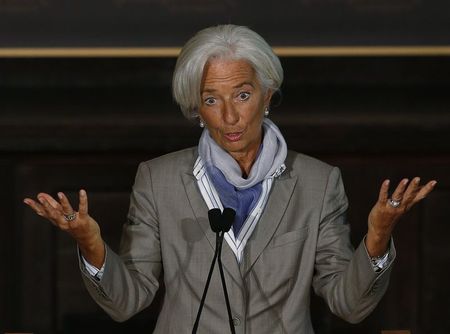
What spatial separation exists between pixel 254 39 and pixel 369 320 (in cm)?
115

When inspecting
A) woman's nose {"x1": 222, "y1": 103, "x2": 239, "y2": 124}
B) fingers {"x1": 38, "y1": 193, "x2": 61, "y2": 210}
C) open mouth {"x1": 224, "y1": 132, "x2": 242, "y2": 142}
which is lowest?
fingers {"x1": 38, "y1": 193, "x2": 61, "y2": 210}

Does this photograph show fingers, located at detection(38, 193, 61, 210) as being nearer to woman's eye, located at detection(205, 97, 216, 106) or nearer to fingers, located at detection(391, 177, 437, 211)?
woman's eye, located at detection(205, 97, 216, 106)

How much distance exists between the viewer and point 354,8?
10.9ft

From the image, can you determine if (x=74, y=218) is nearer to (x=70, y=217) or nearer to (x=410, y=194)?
(x=70, y=217)

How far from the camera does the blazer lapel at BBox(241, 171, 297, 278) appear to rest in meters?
2.41

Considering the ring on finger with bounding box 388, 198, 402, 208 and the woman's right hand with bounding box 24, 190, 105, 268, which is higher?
the ring on finger with bounding box 388, 198, 402, 208

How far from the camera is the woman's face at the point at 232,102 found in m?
2.38

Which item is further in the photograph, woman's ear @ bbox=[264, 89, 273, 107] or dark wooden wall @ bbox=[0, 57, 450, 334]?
dark wooden wall @ bbox=[0, 57, 450, 334]

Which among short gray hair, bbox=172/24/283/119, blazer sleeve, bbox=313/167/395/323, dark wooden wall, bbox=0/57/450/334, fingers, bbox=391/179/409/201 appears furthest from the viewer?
dark wooden wall, bbox=0/57/450/334

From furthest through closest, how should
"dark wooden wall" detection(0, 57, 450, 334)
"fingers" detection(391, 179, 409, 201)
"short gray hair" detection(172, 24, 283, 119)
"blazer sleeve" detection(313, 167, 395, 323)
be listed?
1. "dark wooden wall" detection(0, 57, 450, 334)
2. "short gray hair" detection(172, 24, 283, 119)
3. "blazer sleeve" detection(313, 167, 395, 323)
4. "fingers" detection(391, 179, 409, 201)

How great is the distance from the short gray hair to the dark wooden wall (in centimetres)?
75

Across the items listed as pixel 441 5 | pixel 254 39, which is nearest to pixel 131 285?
pixel 254 39

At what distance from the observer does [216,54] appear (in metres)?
2.38

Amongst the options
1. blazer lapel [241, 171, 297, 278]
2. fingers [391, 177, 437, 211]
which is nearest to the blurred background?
blazer lapel [241, 171, 297, 278]
